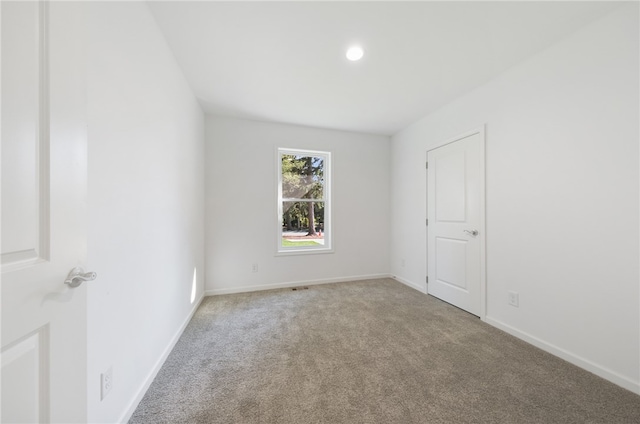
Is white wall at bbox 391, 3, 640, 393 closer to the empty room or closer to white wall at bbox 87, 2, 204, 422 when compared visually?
the empty room

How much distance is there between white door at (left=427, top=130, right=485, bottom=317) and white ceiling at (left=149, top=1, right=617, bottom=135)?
2.29 ft

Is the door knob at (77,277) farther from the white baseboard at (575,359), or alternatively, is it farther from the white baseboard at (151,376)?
the white baseboard at (575,359)

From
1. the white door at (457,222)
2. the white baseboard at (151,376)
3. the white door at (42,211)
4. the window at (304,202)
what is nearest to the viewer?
the white door at (42,211)

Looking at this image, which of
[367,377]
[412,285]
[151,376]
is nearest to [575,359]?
[367,377]

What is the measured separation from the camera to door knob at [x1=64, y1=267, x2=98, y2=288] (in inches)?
26.9

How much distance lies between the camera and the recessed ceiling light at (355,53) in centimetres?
191

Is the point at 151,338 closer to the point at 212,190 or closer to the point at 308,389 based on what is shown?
the point at 308,389

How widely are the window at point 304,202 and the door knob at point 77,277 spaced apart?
2850 mm

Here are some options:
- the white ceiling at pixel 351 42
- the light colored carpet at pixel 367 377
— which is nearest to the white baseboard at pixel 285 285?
the light colored carpet at pixel 367 377

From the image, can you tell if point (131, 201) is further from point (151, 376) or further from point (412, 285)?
point (412, 285)

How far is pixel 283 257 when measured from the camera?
139 inches

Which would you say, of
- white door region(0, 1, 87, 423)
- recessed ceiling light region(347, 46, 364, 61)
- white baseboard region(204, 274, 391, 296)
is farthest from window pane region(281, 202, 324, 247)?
white door region(0, 1, 87, 423)

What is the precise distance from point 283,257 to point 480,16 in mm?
3262

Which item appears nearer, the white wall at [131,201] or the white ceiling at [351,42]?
the white wall at [131,201]
